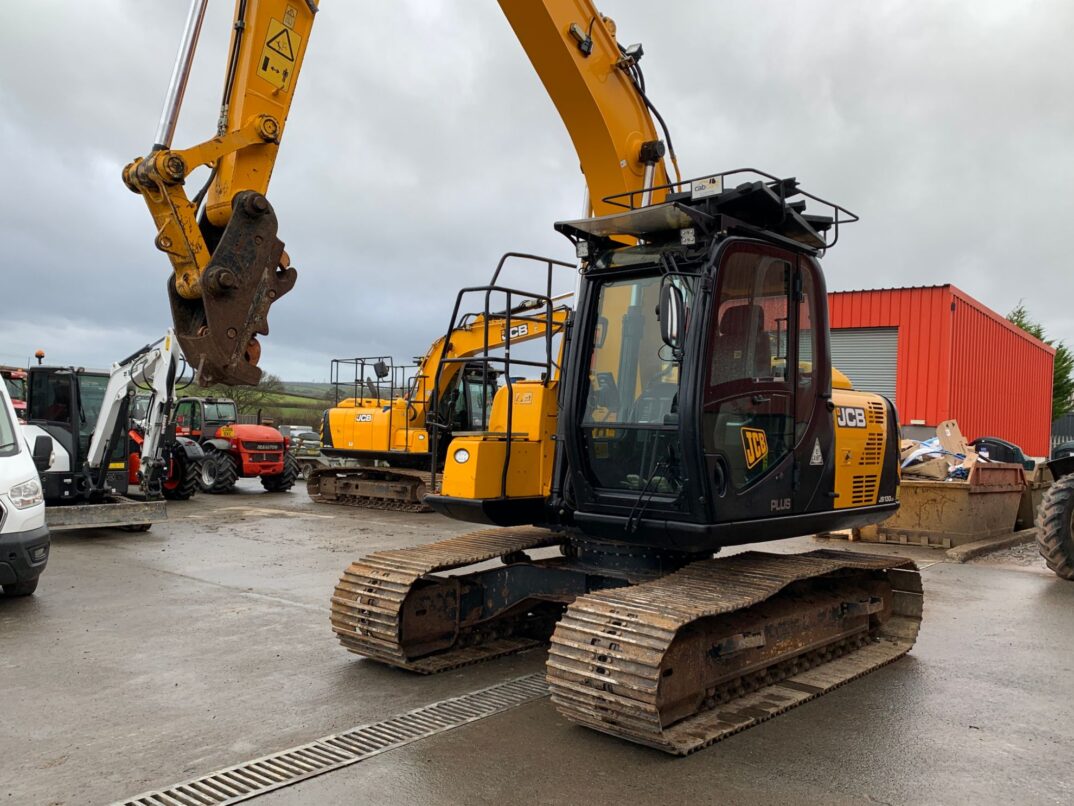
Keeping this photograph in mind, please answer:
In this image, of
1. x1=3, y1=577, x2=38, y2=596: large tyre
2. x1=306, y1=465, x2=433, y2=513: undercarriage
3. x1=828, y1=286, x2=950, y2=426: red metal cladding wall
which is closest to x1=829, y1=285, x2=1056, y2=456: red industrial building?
x1=828, y1=286, x2=950, y2=426: red metal cladding wall

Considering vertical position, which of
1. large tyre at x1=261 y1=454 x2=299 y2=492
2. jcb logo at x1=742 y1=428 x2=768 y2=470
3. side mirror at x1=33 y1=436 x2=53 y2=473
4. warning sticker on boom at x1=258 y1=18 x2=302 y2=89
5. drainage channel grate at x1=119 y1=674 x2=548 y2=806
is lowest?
drainage channel grate at x1=119 y1=674 x2=548 y2=806

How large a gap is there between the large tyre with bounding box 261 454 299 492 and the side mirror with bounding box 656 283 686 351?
16169 millimetres

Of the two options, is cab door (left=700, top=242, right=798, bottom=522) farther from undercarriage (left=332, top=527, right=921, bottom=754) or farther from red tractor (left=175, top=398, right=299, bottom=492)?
red tractor (left=175, top=398, right=299, bottom=492)

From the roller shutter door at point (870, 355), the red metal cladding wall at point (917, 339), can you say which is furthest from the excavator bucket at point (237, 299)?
the red metal cladding wall at point (917, 339)

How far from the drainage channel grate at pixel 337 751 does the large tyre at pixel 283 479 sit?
14961 millimetres

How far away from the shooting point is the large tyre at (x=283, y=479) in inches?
771

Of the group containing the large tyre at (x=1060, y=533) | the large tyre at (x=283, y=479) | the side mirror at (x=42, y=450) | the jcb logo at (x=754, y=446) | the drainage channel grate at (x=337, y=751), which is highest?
the jcb logo at (x=754, y=446)

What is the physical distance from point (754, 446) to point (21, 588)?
6.33 m

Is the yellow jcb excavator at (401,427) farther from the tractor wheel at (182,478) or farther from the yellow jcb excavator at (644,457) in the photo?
the yellow jcb excavator at (644,457)

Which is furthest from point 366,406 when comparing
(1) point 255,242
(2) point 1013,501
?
(1) point 255,242

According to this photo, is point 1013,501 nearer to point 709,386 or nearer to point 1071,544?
point 1071,544

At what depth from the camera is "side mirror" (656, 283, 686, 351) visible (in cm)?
456

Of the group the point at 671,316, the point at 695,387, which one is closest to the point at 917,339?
the point at 695,387

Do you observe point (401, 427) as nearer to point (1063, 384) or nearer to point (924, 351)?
point (924, 351)
